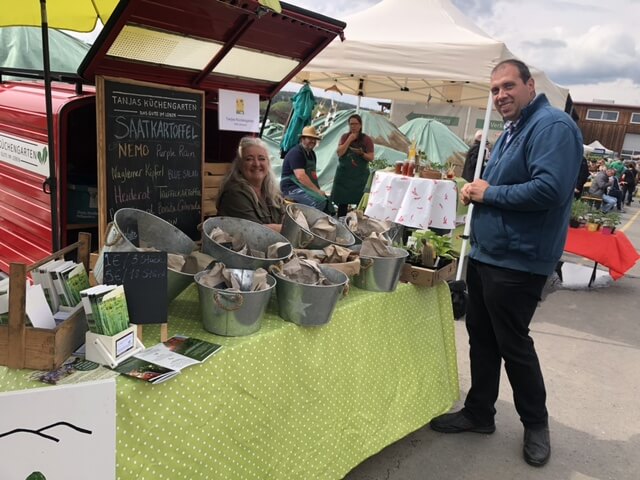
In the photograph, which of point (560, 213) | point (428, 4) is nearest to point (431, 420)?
point (560, 213)

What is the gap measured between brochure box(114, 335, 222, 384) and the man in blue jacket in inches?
57.5

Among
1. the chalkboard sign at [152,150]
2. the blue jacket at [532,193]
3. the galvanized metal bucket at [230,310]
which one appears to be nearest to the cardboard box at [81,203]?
the chalkboard sign at [152,150]

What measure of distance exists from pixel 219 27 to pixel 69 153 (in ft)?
4.34

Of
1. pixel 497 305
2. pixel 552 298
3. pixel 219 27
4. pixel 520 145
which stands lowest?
pixel 552 298

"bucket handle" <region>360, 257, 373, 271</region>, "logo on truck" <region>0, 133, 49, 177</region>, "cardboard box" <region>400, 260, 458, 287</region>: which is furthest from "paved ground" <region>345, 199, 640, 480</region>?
"logo on truck" <region>0, 133, 49, 177</region>

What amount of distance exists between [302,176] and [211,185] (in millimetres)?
2512

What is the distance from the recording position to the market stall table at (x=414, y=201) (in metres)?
5.27

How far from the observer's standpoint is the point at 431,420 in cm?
282

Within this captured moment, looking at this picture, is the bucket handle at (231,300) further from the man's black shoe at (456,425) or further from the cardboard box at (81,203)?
the man's black shoe at (456,425)

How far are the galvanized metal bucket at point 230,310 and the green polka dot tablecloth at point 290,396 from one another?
0.11 feet

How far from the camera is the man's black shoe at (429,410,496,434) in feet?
9.14

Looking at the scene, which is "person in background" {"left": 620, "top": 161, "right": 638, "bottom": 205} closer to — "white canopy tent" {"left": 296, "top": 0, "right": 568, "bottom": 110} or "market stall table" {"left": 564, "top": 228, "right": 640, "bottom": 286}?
"white canopy tent" {"left": 296, "top": 0, "right": 568, "bottom": 110}

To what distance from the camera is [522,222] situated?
2.31m

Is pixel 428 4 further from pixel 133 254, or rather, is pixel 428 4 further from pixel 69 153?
pixel 133 254
